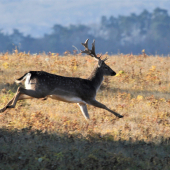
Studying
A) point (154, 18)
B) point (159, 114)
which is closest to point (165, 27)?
point (154, 18)

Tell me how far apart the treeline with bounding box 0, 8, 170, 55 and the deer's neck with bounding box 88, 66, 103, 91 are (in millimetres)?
153879

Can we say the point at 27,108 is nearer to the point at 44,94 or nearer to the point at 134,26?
the point at 44,94

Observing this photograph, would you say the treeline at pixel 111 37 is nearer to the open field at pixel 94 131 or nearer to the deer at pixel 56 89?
the open field at pixel 94 131

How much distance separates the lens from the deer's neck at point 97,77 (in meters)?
8.73

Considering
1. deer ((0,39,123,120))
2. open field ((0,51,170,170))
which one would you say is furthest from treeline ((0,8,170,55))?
deer ((0,39,123,120))

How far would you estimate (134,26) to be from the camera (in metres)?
193

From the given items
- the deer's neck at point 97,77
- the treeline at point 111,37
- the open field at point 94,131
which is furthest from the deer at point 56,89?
the treeline at point 111,37

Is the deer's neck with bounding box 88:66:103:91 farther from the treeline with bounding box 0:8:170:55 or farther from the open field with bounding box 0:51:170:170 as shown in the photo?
the treeline with bounding box 0:8:170:55

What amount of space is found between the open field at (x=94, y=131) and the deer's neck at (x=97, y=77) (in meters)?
0.76

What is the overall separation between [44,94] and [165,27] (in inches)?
7084

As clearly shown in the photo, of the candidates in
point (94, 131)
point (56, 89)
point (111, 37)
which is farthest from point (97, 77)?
point (111, 37)

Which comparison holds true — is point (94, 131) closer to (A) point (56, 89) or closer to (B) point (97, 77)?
(A) point (56, 89)

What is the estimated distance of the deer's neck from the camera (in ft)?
28.6

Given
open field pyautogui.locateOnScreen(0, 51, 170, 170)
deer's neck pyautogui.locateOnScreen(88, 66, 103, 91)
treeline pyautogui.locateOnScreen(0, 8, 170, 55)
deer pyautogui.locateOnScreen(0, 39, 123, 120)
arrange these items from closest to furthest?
1. open field pyautogui.locateOnScreen(0, 51, 170, 170)
2. deer pyautogui.locateOnScreen(0, 39, 123, 120)
3. deer's neck pyautogui.locateOnScreen(88, 66, 103, 91)
4. treeline pyautogui.locateOnScreen(0, 8, 170, 55)
